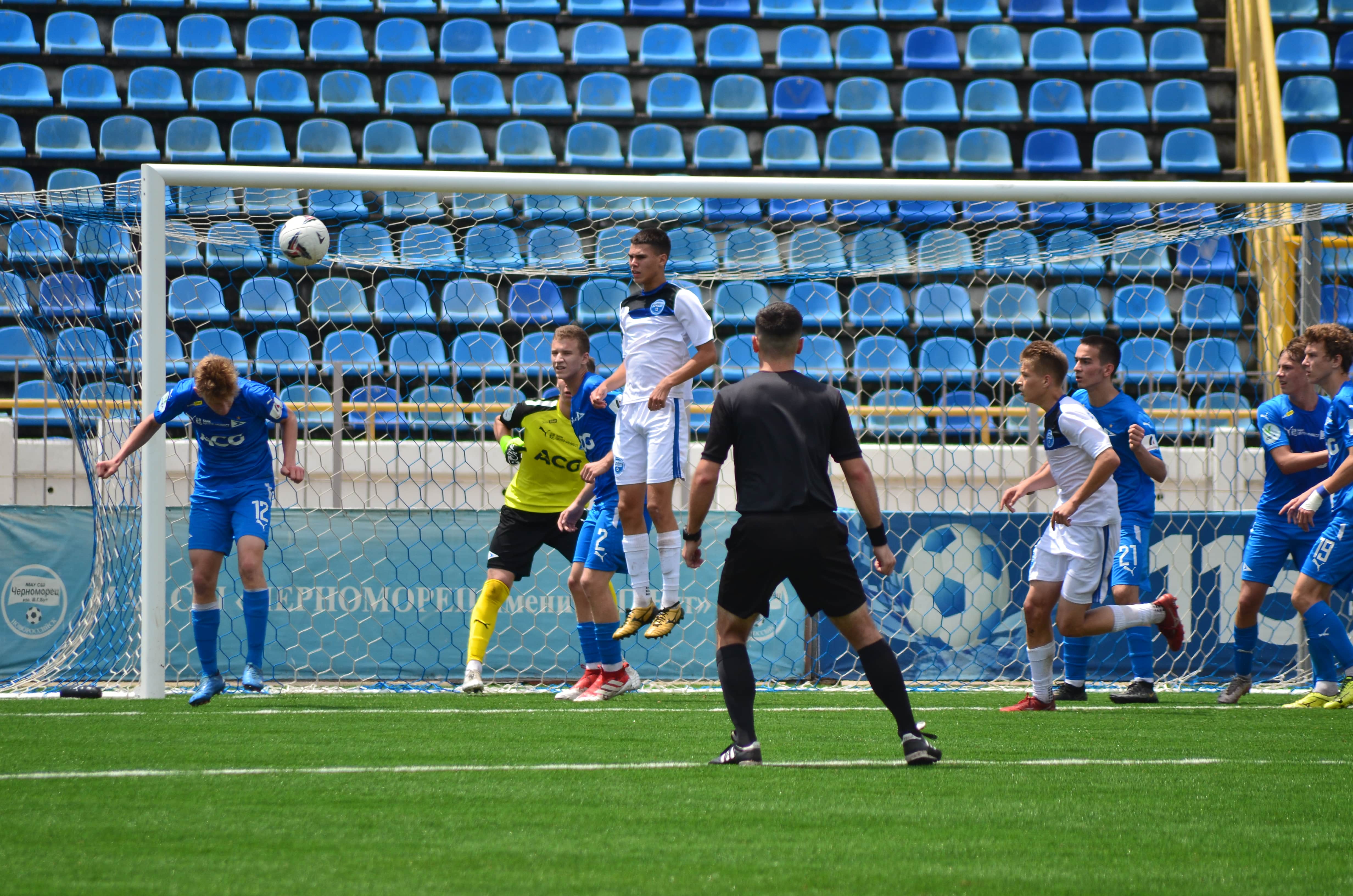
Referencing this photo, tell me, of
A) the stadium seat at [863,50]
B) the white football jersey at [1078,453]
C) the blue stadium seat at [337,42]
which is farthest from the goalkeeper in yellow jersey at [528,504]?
the stadium seat at [863,50]

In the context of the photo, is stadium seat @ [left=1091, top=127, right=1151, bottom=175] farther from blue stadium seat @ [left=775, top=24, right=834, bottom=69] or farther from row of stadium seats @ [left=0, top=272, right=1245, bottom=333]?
blue stadium seat @ [left=775, top=24, right=834, bottom=69]

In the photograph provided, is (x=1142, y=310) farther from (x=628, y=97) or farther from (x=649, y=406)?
(x=649, y=406)

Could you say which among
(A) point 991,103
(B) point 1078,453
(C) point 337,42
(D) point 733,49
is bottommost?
(B) point 1078,453

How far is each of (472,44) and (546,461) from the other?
971 cm

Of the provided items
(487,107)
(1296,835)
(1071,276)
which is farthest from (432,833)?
(487,107)

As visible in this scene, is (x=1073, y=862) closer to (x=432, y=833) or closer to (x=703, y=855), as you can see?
(x=703, y=855)

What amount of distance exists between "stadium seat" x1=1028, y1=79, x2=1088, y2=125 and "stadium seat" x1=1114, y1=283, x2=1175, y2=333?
339cm

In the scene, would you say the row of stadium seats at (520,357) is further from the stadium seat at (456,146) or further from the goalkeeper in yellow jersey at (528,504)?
the stadium seat at (456,146)

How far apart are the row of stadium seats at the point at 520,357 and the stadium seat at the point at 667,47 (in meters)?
4.76

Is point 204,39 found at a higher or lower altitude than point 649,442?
higher

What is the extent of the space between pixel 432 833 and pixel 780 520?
154cm

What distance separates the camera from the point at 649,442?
618cm

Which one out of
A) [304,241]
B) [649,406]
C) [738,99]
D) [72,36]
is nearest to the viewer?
[649,406]

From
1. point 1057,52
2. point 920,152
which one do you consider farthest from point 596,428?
point 1057,52
